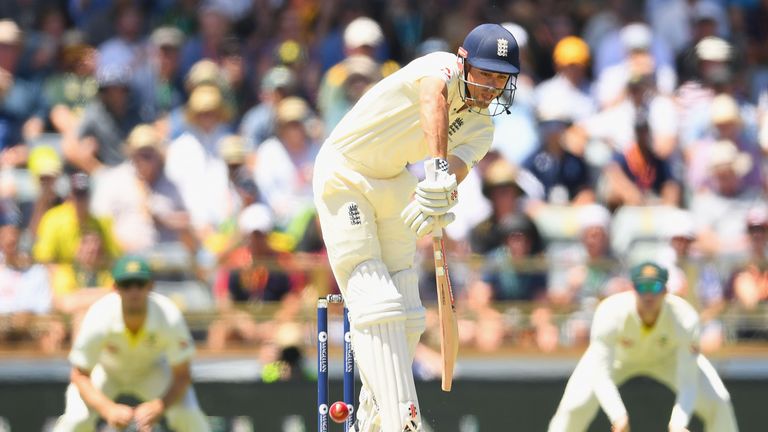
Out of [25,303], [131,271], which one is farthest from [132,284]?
[25,303]

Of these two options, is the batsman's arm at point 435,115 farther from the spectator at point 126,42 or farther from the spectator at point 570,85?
the spectator at point 126,42

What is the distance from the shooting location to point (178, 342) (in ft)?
32.3

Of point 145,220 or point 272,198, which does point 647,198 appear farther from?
point 145,220

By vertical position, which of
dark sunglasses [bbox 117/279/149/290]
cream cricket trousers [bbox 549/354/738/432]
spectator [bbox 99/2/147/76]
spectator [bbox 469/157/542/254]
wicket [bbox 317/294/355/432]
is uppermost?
spectator [bbox 99/2/147/76]

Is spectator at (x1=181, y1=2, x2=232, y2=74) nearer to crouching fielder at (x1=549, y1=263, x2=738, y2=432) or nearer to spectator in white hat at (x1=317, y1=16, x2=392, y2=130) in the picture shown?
spectator in white hat at (x1=317, y1=16, x2=392, y2=130)

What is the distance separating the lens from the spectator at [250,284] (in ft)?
35.4

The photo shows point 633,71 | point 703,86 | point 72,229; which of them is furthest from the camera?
point 703,86

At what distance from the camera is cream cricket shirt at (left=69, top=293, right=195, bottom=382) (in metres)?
9.84

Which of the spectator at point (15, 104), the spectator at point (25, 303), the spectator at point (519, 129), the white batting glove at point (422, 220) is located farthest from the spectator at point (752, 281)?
the spectator at point (15, 104)

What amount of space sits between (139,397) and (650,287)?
340cm

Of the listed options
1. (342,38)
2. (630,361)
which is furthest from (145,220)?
(630,361)

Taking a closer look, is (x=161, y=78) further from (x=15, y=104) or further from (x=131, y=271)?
(x=131, y=271)

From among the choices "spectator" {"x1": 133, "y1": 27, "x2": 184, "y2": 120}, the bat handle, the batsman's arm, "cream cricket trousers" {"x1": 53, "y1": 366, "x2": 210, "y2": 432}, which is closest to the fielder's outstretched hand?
"cream cricket trousers" {"x1": 53, "y1": 366, "x2": 210, "y2": 432}

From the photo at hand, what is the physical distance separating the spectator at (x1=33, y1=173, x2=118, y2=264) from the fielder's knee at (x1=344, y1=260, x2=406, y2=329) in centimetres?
393
